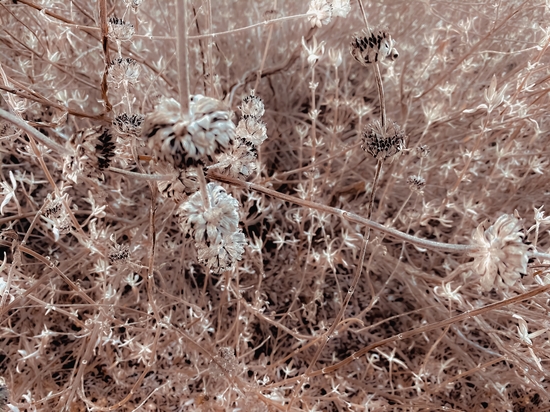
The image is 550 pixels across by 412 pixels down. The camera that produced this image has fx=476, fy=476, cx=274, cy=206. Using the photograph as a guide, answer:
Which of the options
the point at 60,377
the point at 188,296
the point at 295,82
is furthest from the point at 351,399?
the point at 295,82

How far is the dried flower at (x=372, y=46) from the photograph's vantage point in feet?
1.90

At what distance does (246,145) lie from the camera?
59 centimetres

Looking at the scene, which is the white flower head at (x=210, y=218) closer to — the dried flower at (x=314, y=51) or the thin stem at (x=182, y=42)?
the thin stem at (x=182, y=42)

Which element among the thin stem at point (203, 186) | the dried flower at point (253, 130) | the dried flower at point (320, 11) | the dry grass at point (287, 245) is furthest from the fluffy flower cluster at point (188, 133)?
the dry grass at point (287, 245)

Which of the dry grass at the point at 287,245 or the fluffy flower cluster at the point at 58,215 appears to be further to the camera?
the dry grass at the point at 287,245

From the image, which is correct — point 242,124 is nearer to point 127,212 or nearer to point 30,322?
point 127,212

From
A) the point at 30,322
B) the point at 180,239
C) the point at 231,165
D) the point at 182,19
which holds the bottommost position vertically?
the point at 30,322

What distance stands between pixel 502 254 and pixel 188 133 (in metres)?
0.33

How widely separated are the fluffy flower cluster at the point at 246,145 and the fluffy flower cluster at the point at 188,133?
0.11 meters

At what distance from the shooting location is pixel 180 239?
48.4 inches

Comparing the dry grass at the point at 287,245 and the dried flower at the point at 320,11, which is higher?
the dried flower at the point at 320,11

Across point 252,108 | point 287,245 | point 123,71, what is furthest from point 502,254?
point 287,245

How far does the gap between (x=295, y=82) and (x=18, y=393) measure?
3.48ft

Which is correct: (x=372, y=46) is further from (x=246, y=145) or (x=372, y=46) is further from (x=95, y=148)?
(x=95, y=148)
